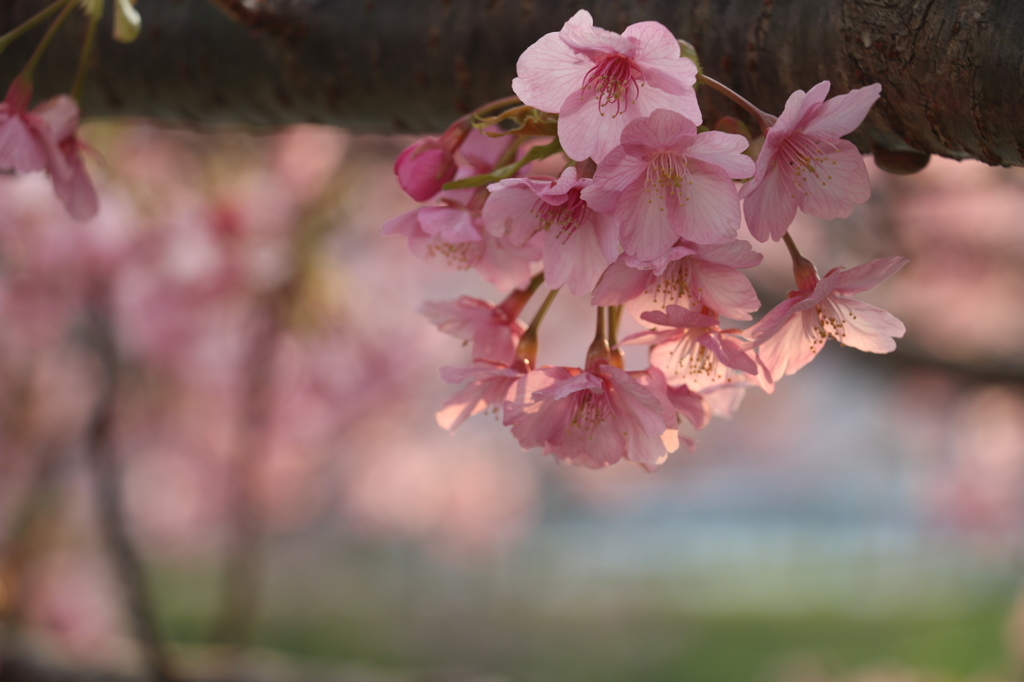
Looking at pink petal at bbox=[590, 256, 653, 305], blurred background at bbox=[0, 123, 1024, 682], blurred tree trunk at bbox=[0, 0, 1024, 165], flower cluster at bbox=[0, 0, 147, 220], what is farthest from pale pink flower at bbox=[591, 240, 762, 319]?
blurred background at bbox=[0, 123, 1024, 682]

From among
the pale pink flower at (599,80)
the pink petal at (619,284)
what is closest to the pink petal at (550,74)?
the pale pink flower at (599,80)

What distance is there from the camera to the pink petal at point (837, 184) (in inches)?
19.8

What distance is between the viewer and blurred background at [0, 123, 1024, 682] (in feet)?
7.68

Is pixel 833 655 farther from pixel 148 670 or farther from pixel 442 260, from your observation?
pixel 442 260

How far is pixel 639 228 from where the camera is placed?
1.61ft

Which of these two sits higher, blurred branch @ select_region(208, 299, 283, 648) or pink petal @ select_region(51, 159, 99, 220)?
pink petal @ select_region(51, 159, 99, 220)

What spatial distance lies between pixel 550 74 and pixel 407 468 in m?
7.79

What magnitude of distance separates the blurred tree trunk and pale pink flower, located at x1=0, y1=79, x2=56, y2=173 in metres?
0.22

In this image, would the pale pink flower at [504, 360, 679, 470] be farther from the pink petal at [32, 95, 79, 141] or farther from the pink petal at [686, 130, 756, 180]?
the pink petal at [32, 95, 79, 141]

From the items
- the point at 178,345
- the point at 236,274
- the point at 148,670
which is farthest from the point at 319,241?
the point at 148,670

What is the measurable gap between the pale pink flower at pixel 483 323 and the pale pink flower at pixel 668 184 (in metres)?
0.20

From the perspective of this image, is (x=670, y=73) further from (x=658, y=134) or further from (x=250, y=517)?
(x=250, y=517)

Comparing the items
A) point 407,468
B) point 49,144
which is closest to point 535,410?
point 49,144

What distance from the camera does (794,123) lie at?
0.47m
